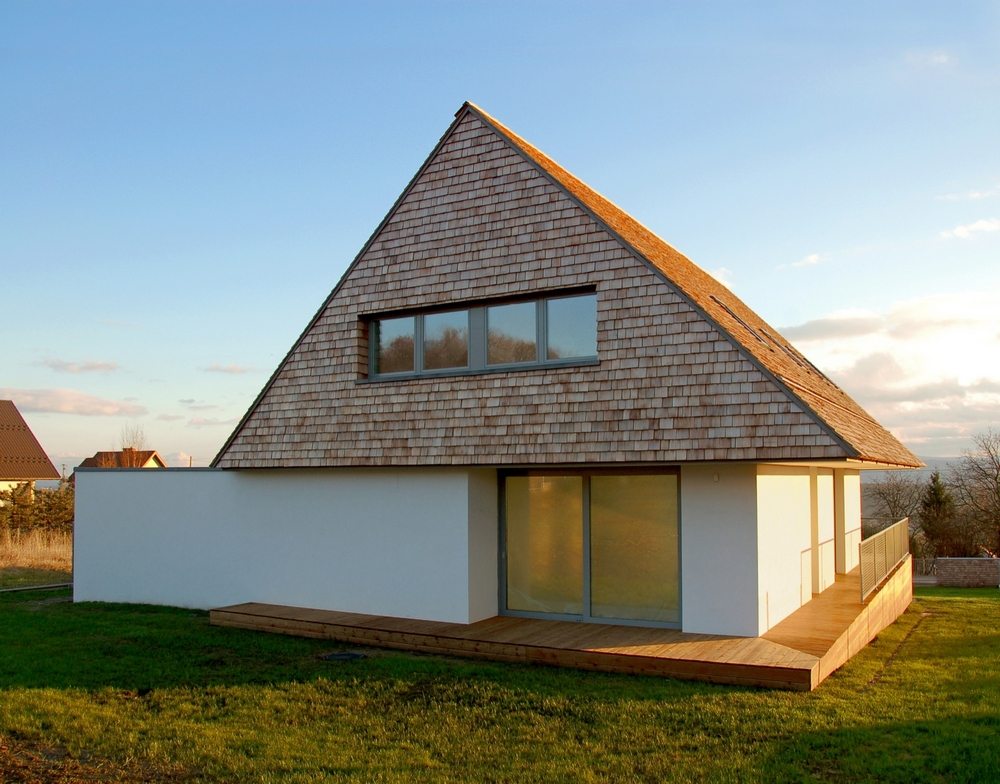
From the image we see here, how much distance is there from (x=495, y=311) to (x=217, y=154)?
6.23 m

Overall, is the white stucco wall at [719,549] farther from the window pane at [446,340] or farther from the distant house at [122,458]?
the distant house at [122,458]

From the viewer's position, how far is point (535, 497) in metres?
11.4

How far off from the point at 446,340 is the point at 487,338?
0.69 meters

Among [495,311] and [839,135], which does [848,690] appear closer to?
[495,311]

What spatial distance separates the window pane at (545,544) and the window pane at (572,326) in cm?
176

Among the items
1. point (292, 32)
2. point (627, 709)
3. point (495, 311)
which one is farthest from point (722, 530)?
point (292, 32)

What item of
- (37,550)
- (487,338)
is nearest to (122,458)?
(37,550)

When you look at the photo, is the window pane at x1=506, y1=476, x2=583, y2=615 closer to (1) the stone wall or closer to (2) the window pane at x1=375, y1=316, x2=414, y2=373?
(2) the window pane at x1=375, y1=316, x2=414, y2=373

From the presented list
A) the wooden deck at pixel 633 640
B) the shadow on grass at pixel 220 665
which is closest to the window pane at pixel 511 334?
the wooden deck at pixel 633 640

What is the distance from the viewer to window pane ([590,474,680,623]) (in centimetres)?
1034

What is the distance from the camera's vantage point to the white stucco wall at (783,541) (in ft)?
32.1

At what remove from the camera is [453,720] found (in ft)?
23.7

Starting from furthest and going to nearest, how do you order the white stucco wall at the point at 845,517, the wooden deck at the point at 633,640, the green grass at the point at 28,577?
the green grass at the point at 28,577
the white stucco wall at the point at 845,517
the wooden deck at the point at 633,640

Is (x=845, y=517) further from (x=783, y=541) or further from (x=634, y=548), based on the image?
(x=634, y=548)
